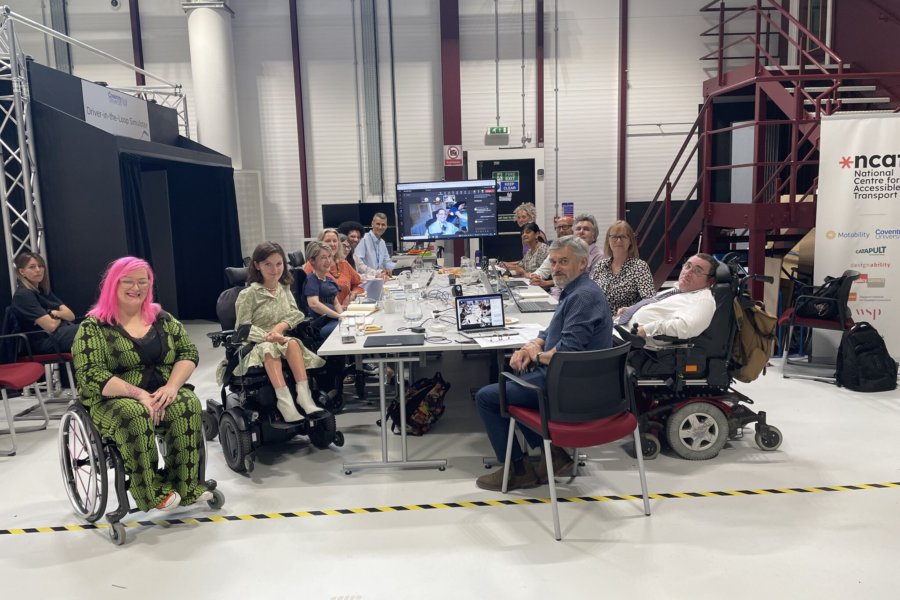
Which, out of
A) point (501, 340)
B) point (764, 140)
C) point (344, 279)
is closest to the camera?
point (501, 340)

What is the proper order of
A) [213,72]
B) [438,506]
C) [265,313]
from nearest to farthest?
[438,506], [265,313], [213,72]

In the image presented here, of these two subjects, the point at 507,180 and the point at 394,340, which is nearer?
the point at 394,340

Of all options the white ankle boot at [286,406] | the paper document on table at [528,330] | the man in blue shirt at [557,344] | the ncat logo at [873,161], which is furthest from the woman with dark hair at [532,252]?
the white ankle boot at [286,406]

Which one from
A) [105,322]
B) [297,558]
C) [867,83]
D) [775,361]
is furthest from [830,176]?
[105,322]

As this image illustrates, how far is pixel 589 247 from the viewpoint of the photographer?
Result: 5094 millimetres

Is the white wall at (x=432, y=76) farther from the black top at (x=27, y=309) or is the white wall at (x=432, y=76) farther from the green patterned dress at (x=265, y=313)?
the green patterned dress at (x=265, y=313)

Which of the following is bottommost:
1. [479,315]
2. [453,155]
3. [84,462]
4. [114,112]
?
[84,462]

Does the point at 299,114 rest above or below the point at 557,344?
above

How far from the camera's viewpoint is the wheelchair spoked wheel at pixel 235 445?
374 centimetres

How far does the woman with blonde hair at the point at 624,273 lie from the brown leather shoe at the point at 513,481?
1367mm

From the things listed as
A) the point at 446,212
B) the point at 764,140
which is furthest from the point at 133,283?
the point at 764,140

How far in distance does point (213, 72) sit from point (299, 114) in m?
1.23

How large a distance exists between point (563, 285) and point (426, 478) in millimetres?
1308

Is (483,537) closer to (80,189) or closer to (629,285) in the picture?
(629,285)
